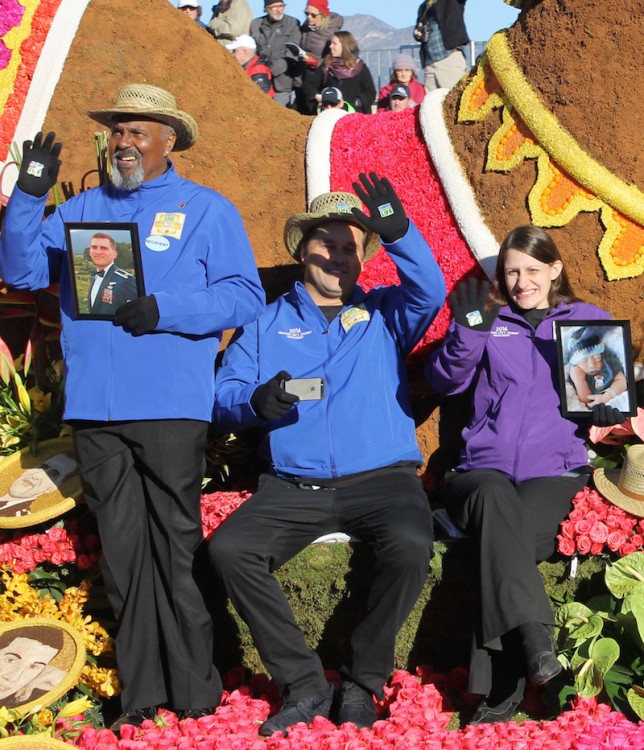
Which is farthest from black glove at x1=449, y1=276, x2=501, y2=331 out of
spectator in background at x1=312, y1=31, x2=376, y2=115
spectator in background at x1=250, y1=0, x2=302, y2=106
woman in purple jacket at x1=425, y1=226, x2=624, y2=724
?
Answer: spectator in background at x1=250, y1=0, x2=302, y2=106

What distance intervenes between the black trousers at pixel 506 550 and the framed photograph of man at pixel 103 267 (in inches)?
56.1

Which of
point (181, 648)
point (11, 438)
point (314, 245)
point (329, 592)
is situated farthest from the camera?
point (11, 438)

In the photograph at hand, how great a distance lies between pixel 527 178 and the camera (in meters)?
4.57

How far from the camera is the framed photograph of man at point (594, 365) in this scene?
159 inches

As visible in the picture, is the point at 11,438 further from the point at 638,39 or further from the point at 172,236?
the point at 638,39

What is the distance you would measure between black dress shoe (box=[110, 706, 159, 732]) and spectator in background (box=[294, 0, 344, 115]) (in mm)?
5356

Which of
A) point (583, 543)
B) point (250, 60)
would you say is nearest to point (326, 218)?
point (583, 543)

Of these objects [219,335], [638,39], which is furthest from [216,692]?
[638,39]

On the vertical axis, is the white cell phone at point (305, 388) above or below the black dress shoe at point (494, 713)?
above

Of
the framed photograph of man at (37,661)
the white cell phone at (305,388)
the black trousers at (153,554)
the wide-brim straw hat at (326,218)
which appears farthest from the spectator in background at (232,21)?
the framed photograph of man at (37,661)

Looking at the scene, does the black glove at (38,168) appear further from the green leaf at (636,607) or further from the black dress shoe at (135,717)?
the green leaf at (636,607)

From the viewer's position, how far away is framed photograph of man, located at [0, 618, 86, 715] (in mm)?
3713

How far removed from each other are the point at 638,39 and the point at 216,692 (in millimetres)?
3011

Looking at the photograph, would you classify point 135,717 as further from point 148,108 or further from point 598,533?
point 148,108
